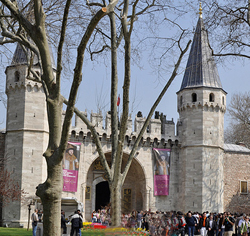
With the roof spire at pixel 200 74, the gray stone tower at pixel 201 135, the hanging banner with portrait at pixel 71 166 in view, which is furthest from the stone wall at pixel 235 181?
the hanging banner with portrait at pixel 71 166

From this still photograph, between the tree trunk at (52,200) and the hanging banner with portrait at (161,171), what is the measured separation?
794 inches

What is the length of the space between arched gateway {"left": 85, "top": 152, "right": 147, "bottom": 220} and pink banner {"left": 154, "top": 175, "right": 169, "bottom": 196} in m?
0.72

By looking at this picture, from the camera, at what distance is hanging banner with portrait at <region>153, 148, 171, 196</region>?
2641 cm

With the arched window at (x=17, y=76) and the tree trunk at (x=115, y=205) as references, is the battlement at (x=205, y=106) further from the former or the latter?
the tree trunk at (x=115, y=205)

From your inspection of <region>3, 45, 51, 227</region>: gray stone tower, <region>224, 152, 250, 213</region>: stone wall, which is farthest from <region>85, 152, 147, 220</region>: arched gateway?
<region>224, 152, 250, 213</region>: stone wall

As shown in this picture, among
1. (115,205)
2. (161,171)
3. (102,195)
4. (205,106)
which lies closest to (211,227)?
(161,171)

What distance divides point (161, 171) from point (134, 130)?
297cm

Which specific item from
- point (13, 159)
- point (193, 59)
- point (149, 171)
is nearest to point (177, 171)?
point (149, 171)

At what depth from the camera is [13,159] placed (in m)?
23.1

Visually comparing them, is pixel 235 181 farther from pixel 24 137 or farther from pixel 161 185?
pixel 24 137

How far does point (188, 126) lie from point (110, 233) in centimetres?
2107

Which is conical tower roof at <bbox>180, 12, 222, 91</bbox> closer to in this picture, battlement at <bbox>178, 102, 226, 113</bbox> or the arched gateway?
battlement at <bbox>178, 102, 226, 113</bbox>

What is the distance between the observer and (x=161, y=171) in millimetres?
26641

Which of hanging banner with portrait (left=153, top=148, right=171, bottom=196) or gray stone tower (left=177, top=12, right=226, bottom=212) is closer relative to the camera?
gray stone tower (left=177, top=12, right=226, bottom=212)
